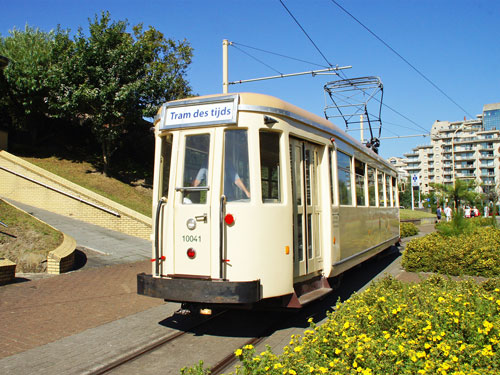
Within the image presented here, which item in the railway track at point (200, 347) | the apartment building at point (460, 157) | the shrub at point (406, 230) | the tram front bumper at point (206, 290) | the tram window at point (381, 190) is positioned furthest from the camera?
the apartment building at point (460, 157)

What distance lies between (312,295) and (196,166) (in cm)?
254

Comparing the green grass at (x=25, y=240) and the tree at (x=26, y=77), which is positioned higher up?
the tree at (x=26, y=77)

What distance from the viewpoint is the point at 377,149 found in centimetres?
1736

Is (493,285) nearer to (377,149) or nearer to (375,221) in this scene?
(375,221)

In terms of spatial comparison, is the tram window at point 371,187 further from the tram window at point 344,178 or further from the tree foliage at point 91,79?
the tree foliage at point 91,79

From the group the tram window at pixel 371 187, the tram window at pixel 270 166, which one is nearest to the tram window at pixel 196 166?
the tram window at pixel 270 166

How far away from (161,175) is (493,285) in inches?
199

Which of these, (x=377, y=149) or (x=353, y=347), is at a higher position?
(x=377, y=149)

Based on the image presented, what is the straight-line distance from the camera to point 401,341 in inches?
156

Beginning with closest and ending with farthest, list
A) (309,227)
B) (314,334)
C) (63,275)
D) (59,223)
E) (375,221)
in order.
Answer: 1. (314,334)
2. (309,227)
3. (63,275)
4. (375,221)
5. (59,223)

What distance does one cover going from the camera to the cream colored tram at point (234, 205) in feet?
19.2

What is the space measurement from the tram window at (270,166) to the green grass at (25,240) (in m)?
7.08

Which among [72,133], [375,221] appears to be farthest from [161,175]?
[72,133]

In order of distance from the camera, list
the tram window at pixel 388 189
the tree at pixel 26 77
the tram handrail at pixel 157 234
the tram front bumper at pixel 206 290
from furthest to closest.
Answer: the tree at pixel 26 77 < the tram window at pixel 388 189 < the tram handrail at pixel 157 234 < the tram front bumper at pixel 206 290
